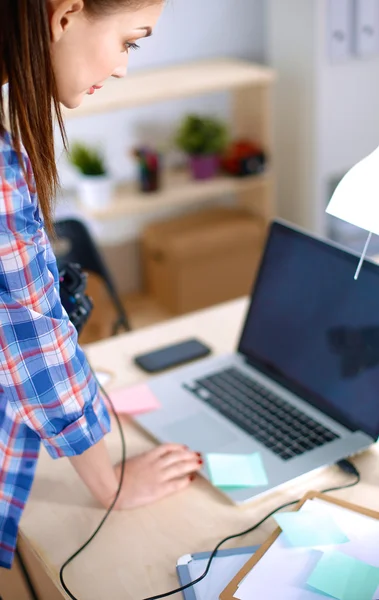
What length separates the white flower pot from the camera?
2.84 m

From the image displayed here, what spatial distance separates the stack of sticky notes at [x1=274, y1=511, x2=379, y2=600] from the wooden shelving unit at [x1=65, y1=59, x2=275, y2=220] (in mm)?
1876

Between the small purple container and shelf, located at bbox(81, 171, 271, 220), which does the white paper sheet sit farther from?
the small purple container

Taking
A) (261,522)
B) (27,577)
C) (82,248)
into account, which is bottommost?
(27,577)

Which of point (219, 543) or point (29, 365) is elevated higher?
Result: point (29, 365)

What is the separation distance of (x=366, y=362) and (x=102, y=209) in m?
1.77

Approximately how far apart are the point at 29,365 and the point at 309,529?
17.3 inches

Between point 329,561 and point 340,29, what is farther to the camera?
point 340,29

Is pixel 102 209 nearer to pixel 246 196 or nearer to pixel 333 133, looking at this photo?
pixel 246 196

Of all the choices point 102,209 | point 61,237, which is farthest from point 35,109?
point 102,209

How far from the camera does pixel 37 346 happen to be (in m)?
0.96

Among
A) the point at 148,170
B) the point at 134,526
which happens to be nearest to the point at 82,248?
the point at 148,170

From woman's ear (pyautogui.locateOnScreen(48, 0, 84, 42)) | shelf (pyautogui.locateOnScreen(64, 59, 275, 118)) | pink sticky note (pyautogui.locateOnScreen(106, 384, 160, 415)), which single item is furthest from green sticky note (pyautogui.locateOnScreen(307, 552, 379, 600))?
shelf (pyautogui.locateOnScreen(64, 59, 275, 118))

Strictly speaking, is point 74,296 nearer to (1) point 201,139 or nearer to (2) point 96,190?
(2) point 96,190

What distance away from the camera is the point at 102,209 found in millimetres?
2850
